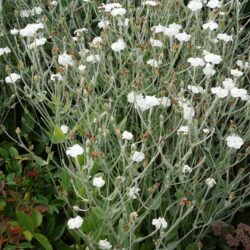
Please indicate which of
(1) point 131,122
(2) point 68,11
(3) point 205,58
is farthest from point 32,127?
(3) point 205,58

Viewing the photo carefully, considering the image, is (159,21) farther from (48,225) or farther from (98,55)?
(48,225)

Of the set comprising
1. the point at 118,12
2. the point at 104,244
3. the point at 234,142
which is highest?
the point at 118,12

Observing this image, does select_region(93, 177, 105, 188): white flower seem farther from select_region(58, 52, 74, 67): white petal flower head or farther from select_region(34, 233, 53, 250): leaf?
select_region(58, 52, 74, 67): white petal flower head

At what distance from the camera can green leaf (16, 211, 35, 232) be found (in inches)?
66.9

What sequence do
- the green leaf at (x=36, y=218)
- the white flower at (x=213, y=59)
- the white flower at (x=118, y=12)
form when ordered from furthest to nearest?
the white flower at (x=118, y=12) < the white flower at (x=213, y=59) < the green leaf at (x=36, y=218)

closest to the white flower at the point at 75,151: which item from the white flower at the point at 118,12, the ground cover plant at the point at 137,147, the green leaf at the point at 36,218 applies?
the ground cover plant at the point at 137,147

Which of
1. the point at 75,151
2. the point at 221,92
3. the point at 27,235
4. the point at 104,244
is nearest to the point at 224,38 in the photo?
the point at 221,92

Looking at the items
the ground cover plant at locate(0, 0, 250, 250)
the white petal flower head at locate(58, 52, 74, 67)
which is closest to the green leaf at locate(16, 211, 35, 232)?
the ground cover plant at locate(0, 0, 250, 250)

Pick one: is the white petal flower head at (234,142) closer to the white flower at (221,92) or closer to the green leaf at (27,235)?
the white flower at (221,92)

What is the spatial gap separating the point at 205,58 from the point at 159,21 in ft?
1.69

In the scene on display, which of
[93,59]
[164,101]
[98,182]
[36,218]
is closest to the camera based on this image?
[98,182]

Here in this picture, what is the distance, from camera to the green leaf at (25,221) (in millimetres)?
1699

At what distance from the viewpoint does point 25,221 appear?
5.60ft

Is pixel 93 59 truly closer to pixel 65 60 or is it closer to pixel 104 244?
pixel 65 60
